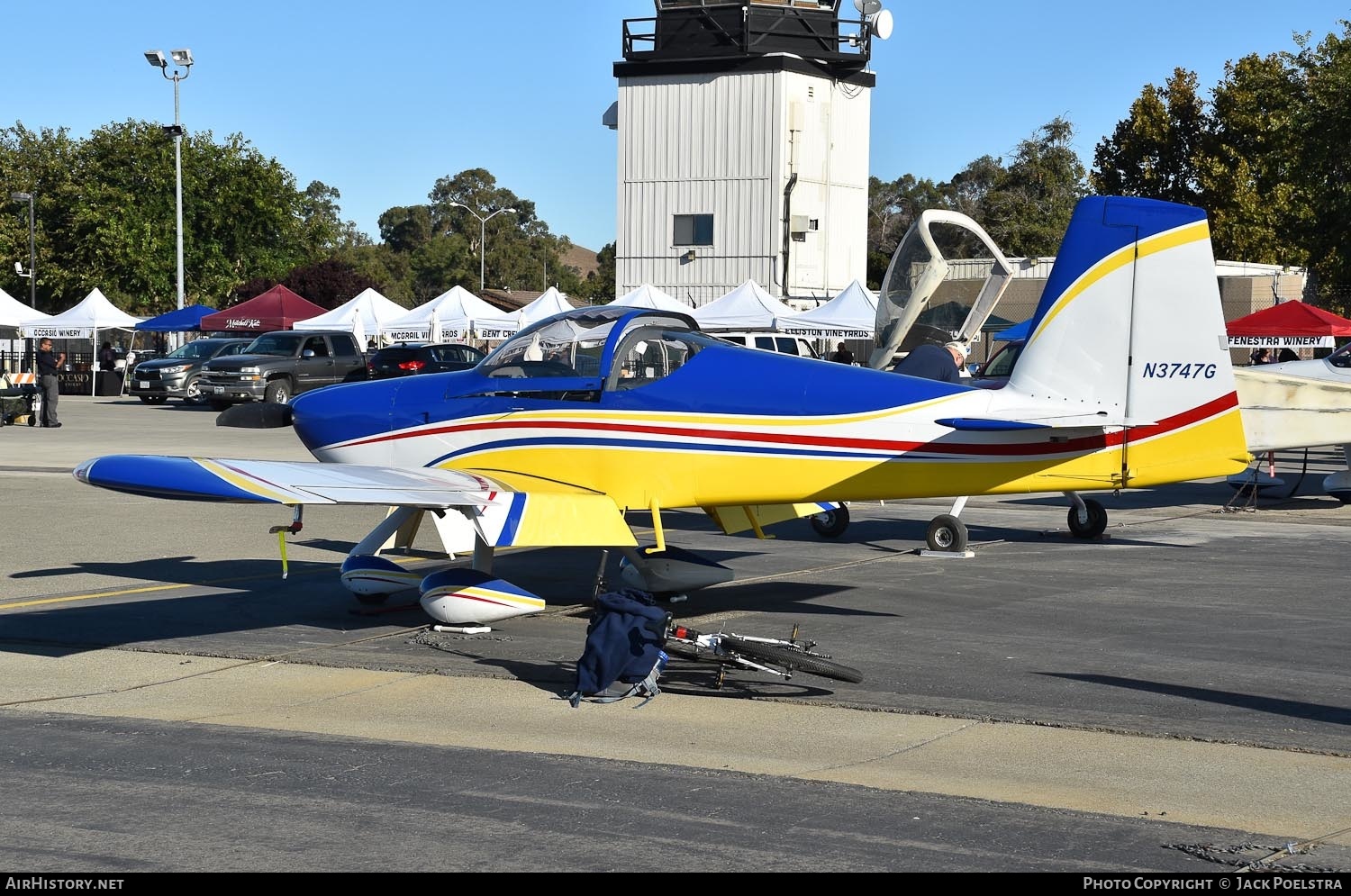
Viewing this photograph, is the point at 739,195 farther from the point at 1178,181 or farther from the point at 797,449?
the point at 797,449

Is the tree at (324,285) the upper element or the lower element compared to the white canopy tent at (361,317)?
upper

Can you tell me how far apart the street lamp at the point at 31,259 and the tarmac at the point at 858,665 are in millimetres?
53496

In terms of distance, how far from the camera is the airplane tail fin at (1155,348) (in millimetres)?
9180

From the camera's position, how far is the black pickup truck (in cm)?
3641

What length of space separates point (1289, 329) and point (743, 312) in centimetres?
1237

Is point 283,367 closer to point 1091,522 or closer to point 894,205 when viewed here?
point 1091,522

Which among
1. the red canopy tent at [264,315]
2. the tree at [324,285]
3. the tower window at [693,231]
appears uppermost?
the tower window at [693,231]

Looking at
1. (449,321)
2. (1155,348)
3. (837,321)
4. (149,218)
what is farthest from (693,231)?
(1155,348)

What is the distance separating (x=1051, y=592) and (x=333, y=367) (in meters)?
29.8

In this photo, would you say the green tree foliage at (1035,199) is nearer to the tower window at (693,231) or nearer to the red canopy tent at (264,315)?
the tower window at (693,231)

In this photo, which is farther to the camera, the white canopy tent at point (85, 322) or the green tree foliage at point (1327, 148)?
the white canopy tent at point (85, 322)

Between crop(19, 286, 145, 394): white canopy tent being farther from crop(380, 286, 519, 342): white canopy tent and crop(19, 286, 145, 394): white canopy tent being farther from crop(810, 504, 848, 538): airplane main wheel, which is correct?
crop(810, 504, 848, 538): airplane main wheel

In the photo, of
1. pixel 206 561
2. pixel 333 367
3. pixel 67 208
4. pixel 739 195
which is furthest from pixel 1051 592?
pixel 67 208

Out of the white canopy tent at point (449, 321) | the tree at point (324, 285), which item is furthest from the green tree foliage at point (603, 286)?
the white canopy tent at point (449, 321)
